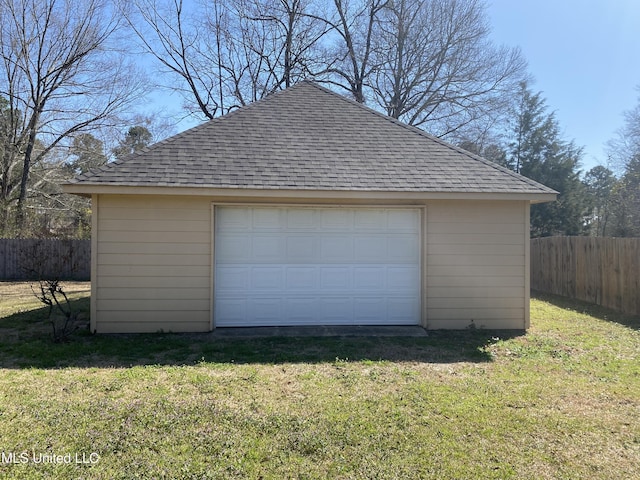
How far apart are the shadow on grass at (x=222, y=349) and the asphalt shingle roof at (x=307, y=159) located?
2.40 meters

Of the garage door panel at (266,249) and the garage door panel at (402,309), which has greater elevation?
the garage door panel at (266,249)

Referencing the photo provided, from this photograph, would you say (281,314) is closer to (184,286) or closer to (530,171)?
(184,286)

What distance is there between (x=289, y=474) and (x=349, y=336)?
3990 millimetres

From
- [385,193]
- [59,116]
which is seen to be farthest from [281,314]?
[59,116]

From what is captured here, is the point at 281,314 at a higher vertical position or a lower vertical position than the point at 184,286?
lower

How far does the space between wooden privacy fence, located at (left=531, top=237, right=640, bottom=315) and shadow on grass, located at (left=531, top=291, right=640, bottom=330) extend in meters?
0.19

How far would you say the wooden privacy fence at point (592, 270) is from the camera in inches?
355

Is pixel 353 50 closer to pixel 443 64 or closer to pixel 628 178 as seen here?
pixel 443 64

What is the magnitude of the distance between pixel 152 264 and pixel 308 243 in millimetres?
2612

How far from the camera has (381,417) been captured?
3695 mm

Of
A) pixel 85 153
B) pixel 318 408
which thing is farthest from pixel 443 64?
pixel 318 408

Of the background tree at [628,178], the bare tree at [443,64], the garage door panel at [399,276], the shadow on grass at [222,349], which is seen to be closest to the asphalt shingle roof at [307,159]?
the garage door panel at [399,276]

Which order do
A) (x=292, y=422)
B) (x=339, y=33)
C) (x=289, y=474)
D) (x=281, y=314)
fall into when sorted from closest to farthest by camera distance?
(x=289, y=474)
(x=292, y=422)
(x=281, y=314)
(x=339, y=33)

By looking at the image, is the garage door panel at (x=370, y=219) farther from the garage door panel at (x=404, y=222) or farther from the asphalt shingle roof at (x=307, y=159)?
the asphalt shingle roof at (x=307, y=159)
